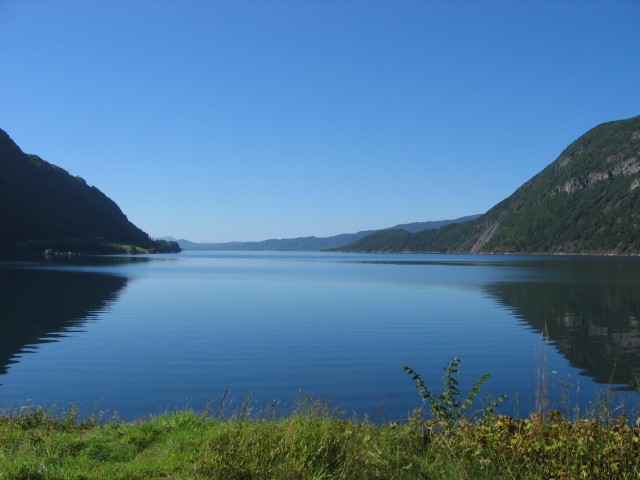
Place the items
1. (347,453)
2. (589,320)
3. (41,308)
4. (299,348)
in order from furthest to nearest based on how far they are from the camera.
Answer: (41,308) < (589,320) < (299,348) < (347,453)

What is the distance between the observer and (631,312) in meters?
42.9

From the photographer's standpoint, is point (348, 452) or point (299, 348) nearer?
point (348, 452)

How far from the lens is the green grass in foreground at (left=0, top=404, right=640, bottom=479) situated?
27.0 feet

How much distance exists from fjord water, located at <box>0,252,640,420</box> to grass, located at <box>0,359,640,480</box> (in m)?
3.52

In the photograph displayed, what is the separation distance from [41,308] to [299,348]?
25.5 m

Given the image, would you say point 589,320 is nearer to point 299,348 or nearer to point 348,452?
point 299,348

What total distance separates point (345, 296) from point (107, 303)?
72.1 ft

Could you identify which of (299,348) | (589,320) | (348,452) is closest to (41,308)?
(299,348)

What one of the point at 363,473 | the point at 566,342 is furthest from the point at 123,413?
the point at 566,342

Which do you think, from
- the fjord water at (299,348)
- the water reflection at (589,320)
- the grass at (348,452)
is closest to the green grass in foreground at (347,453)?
the grass at (348,452)

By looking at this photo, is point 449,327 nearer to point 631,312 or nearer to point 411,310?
point 411,310

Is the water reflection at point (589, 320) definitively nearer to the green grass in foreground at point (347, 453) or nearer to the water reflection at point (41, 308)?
the green grass in foreground at point (347, 453)

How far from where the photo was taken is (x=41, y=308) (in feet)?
144

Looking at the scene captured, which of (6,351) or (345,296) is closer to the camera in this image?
(6,351)
